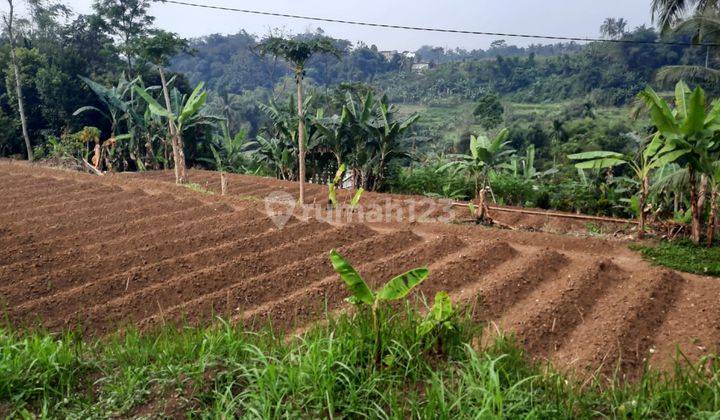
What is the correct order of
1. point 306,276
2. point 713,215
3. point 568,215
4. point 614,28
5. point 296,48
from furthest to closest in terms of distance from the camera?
point 614,28, point 568,215, point 296,48, point 713,215, point 306,276

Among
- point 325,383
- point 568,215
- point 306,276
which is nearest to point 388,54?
point 568,215

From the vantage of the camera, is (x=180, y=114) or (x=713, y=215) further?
(x=180, y=114)

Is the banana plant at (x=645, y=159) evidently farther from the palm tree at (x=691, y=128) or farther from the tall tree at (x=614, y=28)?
the tall tree at (x=614, y=28)

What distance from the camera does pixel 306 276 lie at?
18.0ft

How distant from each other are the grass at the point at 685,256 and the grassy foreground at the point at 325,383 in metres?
3.64

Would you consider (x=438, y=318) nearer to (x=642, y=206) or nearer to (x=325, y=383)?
(x=325, y=383)

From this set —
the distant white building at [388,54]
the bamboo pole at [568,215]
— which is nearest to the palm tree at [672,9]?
the bamboo pole at [568,215]

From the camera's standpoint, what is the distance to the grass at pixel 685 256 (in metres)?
5.92

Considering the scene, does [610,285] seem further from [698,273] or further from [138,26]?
[138,26]

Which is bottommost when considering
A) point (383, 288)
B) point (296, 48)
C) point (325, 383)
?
point (325, 383)

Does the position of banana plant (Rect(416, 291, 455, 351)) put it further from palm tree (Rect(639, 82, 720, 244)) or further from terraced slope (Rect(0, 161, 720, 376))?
palm tree (Rect(639, 82, 720, 244))

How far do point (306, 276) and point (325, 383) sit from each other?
2.91m

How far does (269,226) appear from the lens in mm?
7035

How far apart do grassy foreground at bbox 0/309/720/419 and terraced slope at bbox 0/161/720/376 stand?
546 mm
